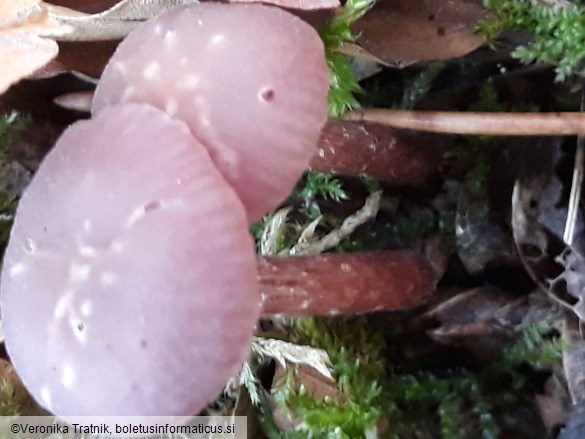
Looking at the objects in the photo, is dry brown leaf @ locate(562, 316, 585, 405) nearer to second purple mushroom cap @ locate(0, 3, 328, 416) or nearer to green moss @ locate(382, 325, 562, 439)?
green moss @ locate(382, 325, 562, 439)

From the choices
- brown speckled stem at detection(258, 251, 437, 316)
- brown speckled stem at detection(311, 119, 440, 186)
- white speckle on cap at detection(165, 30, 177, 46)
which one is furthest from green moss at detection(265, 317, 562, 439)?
white speckle on cap at detection(165, 30, 177, 46)

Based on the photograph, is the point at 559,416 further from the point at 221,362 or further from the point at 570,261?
the point at 221,362

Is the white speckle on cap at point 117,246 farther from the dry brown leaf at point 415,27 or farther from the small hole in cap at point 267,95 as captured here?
the dry brown leaf at point 415,27

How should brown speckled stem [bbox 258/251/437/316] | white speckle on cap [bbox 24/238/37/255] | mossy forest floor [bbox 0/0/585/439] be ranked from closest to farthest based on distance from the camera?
1. white speckle on cap [bbox 24/238/37/255]
2. brown speckled stem [bbox 258/251/437/316]
3. mossy forest floor [bbox 0/0/585/439]

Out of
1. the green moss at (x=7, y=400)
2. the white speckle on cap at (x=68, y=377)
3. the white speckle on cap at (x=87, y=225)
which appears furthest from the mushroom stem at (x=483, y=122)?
the green moss at (x=7, y=400)

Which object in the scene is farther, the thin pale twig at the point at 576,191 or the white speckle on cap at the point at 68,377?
the thin pale twig at the point at 576,191
